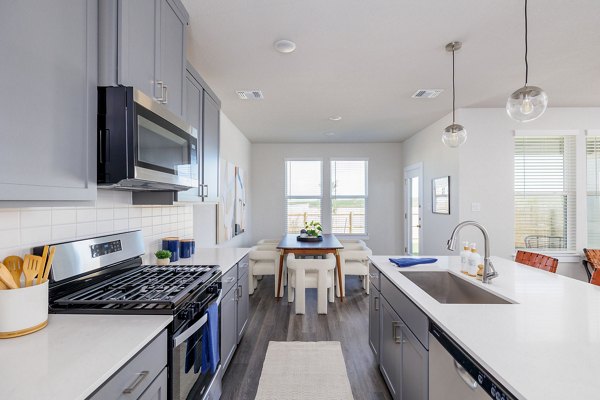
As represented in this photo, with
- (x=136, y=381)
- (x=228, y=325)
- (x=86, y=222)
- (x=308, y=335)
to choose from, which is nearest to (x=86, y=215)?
(x=86, y=222)

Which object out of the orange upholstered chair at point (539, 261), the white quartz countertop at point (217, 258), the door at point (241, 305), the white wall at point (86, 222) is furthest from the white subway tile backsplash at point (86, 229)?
the orange upholstered chair at point (539, 261)

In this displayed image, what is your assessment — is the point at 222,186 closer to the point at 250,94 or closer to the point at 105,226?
the point at 250,94

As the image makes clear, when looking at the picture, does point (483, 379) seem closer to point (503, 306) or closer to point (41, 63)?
point (503, 306)

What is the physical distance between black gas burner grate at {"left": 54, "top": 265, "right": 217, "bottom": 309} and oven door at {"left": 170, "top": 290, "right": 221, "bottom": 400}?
16 cm

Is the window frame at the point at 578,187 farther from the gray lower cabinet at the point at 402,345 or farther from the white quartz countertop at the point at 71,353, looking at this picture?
the white quartz countertop at the point at 71,353

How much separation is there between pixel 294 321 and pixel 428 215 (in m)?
3.03

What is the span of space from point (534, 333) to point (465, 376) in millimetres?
297

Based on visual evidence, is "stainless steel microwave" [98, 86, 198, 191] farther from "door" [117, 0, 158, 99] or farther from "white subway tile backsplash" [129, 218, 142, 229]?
"white subway tile backsplash" [129, 218, 142, 229]

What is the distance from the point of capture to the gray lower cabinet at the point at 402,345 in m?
1.40

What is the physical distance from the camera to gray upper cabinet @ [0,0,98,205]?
854 millimetres

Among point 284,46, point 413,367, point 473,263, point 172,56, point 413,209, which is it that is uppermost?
point 284,46

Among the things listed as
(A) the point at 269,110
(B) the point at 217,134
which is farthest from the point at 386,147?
(B) the point at 217,134

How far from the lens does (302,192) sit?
20.9 ft

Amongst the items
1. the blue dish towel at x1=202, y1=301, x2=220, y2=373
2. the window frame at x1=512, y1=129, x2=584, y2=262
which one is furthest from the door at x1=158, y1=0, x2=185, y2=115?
the window frame at x1=512, y1=129, x2=584, y2=262
